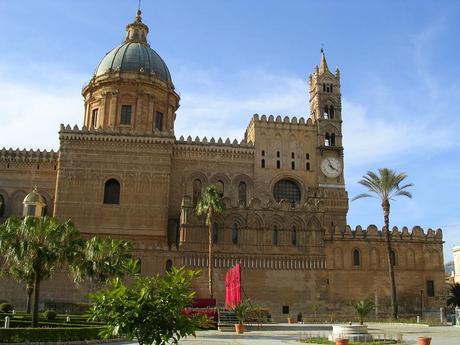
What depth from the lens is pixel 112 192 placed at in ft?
152

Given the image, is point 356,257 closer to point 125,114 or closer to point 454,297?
point 454,297

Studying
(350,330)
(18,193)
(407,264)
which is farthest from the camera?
(18,193)

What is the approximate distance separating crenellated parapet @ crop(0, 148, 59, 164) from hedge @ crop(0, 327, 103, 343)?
29.9 meters

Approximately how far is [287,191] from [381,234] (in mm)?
9645

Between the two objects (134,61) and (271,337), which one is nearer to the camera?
(271,337)

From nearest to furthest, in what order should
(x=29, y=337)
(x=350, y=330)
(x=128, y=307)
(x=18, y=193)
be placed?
1. (x=128, y=307)
2. (x=29, y=337)
3. (x=350, y=330)
4. (x=18, y=193)

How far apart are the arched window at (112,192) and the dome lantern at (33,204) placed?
5.28 m

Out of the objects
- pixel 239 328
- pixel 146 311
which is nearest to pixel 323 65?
pixel 239 328

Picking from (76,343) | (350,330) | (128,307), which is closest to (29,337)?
(76,343)

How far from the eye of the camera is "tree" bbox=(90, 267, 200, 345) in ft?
39.3

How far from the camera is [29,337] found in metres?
20.9

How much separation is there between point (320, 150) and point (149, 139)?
15.9 m

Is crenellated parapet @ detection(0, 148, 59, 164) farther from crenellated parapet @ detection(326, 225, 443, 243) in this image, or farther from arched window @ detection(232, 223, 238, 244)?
crenellated parapet @ detection(326, 225, 443, 243)

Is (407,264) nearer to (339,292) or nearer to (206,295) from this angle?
(339,292)
